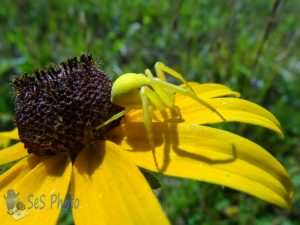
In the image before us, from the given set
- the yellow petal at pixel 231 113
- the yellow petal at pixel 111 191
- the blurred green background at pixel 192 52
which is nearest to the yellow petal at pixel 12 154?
the yellow petal at pixel 111 191

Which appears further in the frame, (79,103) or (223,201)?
(223,201)

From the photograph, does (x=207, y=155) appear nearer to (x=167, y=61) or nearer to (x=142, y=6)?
(x=167, y=61)

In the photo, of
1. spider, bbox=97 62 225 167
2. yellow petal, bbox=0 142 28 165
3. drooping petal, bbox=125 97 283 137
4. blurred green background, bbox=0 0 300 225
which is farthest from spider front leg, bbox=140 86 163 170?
blurred green background, bbox=0 0 300 225

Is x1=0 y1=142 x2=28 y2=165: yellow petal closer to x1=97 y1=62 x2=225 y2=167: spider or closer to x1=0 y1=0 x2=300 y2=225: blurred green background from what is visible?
x1=97 y1=62 x2=225 y2=167: spider

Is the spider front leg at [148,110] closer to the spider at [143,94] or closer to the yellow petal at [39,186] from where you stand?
the spider at [143,94]

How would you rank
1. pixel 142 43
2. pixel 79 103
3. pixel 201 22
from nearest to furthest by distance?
pixel 79 103 < pixel 142 43 < pixel 201 22

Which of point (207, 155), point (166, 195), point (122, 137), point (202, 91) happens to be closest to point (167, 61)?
point (166, 195)

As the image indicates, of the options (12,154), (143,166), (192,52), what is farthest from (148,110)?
(192,52)
